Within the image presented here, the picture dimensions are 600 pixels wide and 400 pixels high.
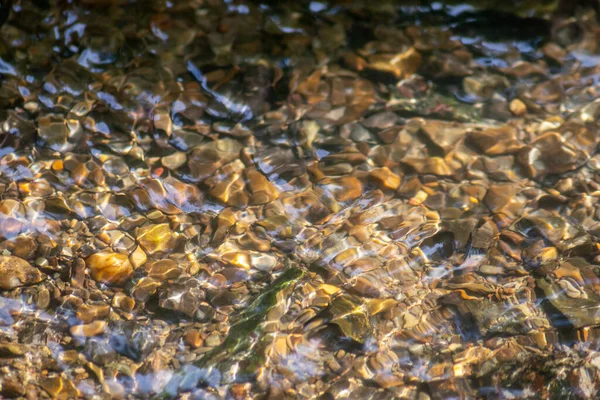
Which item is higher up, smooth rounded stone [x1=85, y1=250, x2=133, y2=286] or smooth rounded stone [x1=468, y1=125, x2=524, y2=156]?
smooth rounded stone [x1=468, y1=125, x2=524, y2=156]

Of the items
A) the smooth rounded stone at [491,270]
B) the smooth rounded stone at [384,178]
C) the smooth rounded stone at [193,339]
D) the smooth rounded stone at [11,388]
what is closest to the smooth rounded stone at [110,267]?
the smooth rounded stone at [193,339]

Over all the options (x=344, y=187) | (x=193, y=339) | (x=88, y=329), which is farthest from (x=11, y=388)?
(x=344, y=187)

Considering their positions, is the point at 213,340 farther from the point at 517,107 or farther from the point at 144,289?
the point at 517,107

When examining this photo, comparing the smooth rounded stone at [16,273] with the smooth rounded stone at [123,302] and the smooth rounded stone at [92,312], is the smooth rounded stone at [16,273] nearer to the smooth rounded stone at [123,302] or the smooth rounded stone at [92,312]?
the smooth rounded stone at [92,312]

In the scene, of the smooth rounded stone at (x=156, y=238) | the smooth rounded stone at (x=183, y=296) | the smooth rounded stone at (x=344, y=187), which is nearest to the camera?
the smooth rounded stone at (x=183, y=296)

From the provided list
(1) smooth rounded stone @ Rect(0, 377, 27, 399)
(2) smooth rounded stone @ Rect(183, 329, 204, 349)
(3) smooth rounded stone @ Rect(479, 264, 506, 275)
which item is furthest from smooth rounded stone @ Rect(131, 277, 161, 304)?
(3) smooth rounded stone @ Rect(479, 264, 506, 275)

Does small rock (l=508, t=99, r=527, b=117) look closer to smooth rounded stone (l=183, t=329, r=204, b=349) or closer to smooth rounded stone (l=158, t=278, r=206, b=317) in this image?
smooth rounded stone (l=158, t=278, r=206, b=317)
